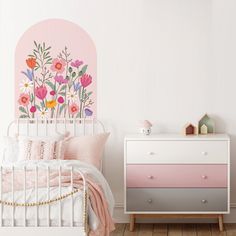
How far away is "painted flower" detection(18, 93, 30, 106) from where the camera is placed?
6039 mm

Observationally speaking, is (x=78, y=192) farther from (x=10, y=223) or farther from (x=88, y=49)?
(x=88, y=49)

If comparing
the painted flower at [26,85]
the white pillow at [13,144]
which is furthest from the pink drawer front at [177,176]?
the painted flower at [26,85]

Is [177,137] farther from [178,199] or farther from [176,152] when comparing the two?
[178,199]

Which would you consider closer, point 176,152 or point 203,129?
point 176,152

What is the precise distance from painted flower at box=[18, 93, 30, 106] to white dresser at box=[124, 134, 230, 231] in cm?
98

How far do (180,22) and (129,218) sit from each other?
1.72 meters

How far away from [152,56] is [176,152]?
866mm

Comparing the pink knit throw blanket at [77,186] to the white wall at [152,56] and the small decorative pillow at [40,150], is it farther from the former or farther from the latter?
the white wall at [152,56]

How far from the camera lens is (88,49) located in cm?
599

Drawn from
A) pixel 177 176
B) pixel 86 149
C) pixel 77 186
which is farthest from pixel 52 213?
pixel 177 176

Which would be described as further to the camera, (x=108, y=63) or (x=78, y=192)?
(x=108, y=63)

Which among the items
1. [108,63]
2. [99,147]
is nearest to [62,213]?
[99,147]

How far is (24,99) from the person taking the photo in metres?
6.04

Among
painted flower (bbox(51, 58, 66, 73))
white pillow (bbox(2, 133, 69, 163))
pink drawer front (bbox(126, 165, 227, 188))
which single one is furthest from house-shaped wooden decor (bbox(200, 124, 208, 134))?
painted flower (bbox(51, 58, 66, 73))
